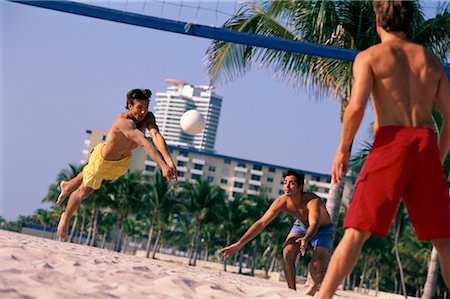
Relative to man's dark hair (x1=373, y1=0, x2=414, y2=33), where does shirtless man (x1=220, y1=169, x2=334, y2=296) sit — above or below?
below

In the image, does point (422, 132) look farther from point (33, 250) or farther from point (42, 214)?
point (42, 214)

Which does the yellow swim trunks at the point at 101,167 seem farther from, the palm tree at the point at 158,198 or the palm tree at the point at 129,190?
the palm tree at the point at 129,190

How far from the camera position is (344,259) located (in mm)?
4051

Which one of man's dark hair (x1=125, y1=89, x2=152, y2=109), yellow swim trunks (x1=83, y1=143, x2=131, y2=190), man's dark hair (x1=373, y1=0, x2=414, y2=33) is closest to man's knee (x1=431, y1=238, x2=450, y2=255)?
man's dark hair (x1=373, y1=0, x2=414, y2=33)

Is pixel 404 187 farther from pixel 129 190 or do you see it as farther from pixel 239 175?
pixel 239 175

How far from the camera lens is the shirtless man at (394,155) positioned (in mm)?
3959

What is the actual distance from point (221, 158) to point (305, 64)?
11313cm

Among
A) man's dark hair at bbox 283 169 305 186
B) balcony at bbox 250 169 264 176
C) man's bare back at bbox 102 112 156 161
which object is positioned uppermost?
balcony at bbox 250 169 264 176

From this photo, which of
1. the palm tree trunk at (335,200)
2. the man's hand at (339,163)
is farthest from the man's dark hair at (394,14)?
the palm tree trunk at (335,200)

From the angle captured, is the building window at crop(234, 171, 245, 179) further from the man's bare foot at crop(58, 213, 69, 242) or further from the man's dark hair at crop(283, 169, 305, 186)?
the man's dark hair at crop(283, 169, 305, 186)

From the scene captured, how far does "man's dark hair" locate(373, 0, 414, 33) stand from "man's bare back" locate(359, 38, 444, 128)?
116mm

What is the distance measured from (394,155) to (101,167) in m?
4.61

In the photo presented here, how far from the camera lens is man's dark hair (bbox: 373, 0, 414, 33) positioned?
4.19m

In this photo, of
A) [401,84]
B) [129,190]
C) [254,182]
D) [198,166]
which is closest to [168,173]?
[401,84]
